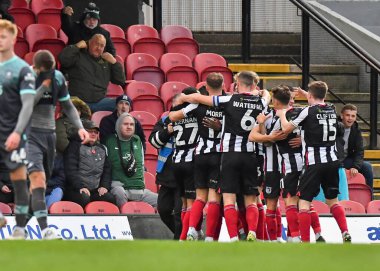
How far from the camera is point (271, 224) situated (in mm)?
17203

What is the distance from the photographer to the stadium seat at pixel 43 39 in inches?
821

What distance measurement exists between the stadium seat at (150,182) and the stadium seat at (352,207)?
241 cm

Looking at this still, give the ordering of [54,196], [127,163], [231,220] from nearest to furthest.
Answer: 1. [231,220]
2. [54,196]
3. [127,163]

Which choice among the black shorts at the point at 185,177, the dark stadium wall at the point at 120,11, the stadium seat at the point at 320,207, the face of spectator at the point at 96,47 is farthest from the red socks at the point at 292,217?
the dark stadium wall at the point at 120,11

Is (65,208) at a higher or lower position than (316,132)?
lower

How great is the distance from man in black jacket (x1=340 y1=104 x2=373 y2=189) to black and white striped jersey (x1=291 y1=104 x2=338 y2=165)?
3296mm

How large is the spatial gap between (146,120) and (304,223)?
163 inches

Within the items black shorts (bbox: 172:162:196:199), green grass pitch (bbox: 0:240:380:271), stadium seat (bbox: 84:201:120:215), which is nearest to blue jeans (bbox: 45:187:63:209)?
stadium seat (bbox: 84:201:120:215)

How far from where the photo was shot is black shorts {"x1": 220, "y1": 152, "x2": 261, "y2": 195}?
53.5ft

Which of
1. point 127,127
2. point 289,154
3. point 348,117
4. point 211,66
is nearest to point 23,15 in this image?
point 211,66

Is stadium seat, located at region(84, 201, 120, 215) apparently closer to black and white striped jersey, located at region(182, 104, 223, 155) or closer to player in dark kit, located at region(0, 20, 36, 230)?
black and white striped jersey, located at region(182, 104, 223, 155)

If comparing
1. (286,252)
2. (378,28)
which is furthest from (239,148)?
(378,28)

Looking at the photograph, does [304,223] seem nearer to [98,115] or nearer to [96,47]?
[98,115]

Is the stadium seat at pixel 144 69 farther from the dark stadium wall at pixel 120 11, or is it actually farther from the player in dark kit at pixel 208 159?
the player in dark kit at pixel 208 159
